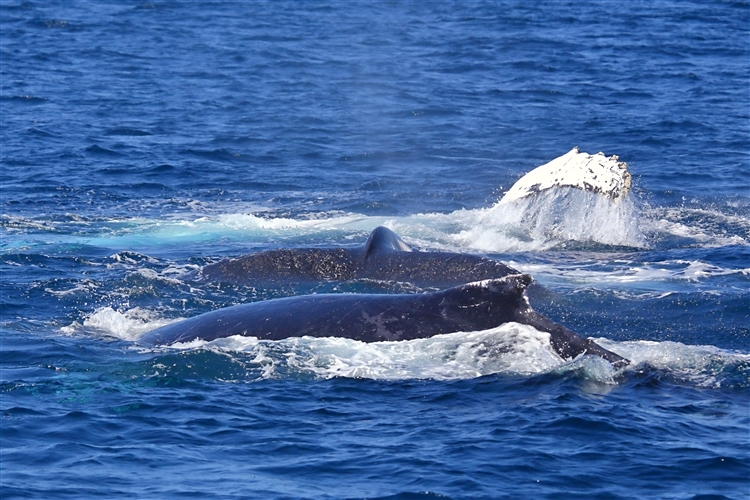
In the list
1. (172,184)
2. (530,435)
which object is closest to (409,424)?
(530,435)

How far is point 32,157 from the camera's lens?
32812 mm

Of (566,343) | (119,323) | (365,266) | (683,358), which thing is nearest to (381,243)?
(365,266)

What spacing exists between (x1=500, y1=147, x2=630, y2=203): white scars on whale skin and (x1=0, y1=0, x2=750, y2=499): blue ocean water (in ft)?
1.04

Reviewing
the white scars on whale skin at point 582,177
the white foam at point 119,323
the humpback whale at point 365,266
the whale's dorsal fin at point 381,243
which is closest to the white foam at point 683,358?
the humpback whale at point 365,266

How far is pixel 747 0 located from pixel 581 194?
34046mm

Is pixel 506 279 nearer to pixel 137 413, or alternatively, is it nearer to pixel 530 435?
pixel 530 435

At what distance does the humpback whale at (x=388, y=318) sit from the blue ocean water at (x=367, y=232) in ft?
0.66

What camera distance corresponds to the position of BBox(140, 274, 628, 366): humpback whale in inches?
564

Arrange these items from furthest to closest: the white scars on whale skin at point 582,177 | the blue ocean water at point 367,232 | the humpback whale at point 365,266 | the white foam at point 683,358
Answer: the white scars on whale skin at point 582,177 → the humpback whale at point 365,266 → the white foam at point 683,358 → the blue ocean water at point 367,232

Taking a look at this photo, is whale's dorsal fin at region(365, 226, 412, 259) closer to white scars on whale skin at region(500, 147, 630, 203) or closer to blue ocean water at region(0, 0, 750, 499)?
blue ocean water at region(0, 0, 750, 499)

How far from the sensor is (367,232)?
25344 millimetres

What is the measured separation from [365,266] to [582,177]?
6.90 meters

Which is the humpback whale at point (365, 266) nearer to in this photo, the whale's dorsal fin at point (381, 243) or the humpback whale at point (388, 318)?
the whale's dorsal fin at point (381, 243)

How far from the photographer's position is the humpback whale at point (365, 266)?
762 inches
